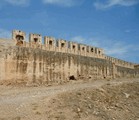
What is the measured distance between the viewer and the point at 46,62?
68.6 ft

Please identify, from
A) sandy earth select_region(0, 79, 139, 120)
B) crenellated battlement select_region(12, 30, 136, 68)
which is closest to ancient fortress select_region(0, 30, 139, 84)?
crenellated battlement select_region(12, 30, 136, 68)

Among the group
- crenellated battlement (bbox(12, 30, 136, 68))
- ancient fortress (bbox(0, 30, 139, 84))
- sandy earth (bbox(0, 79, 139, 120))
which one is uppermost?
crenellated battlement (bbox(12, 30, 136, 68))

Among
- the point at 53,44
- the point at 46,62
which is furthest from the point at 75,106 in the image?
the point at 53,44

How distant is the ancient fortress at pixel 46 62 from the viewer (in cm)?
1866

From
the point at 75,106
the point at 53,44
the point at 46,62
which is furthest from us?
the point at 53,44

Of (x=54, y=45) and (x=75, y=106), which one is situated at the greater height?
(x=54, y=45)

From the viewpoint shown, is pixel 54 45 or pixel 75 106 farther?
pixel 54 45

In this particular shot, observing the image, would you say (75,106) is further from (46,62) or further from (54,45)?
(54,45)

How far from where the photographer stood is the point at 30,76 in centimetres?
1956

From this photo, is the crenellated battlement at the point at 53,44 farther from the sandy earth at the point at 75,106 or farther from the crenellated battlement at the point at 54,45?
the sandy earth at the point at 75,106

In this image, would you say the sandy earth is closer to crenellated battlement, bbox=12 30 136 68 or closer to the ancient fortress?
the ancient fortress

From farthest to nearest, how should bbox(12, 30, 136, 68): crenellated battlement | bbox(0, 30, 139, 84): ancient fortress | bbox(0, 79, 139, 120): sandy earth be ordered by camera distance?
bbox(12, 30, 136, 68): crenellated battlement
bbox(0, 30, 139, 84): ancient fortress
bbox(0, 79, 139, 120): sandy earth

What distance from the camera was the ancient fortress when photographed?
18656mm

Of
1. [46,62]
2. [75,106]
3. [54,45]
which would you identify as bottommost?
[75,106]
